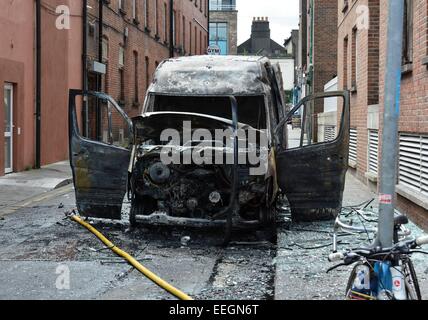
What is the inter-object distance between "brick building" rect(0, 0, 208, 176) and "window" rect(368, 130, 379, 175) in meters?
8.27

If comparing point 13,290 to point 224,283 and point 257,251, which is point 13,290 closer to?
point 224,283

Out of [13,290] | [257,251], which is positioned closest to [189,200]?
[257,251]

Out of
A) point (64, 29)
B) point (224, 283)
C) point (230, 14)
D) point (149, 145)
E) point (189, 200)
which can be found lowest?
point (224, 283)

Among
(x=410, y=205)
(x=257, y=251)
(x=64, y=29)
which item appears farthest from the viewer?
(x=64, y=29)

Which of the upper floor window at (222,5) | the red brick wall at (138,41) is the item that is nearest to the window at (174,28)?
the red brick wall at (138,41)

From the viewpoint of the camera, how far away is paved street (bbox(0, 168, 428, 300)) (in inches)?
228

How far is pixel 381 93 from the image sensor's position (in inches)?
439

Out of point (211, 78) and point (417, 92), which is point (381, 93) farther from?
point (211, 78)

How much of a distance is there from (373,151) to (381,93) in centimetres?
195

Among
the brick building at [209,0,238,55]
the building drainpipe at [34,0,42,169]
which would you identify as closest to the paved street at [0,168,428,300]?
the building drainpipe at [34,0,42,169]

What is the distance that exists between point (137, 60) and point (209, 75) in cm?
1866

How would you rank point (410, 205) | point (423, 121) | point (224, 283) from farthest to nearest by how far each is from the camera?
point (410, 205), point (423, 121), point (224, 283)

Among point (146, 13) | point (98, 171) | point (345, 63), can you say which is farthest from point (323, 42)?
point (98, 171)
